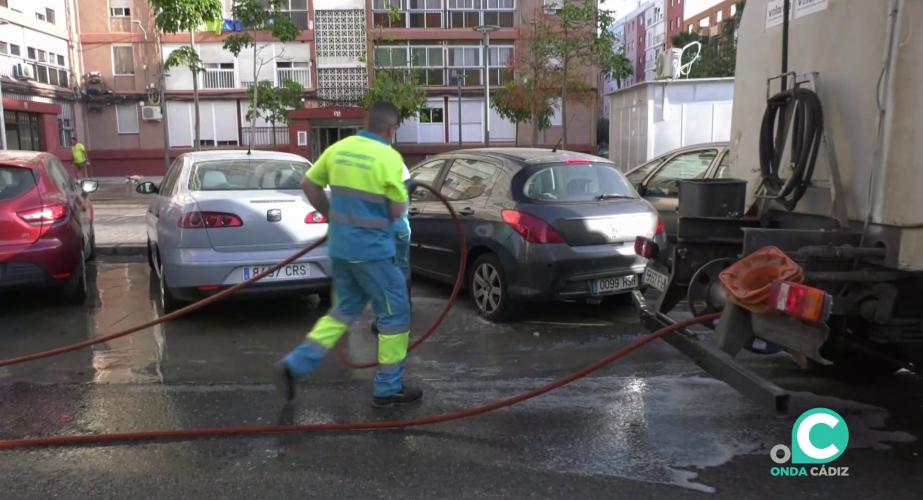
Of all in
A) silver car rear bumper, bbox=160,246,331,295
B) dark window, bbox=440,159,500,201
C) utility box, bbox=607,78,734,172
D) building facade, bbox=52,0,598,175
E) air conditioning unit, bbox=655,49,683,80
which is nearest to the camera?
silver car rear bumper, bbox=160,246,331,295

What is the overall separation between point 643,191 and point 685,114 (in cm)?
648

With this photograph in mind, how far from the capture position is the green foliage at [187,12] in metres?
11.2

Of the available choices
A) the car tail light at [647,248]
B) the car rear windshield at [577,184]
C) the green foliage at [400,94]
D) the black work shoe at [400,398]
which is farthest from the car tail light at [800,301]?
the green foliage at [400,94]

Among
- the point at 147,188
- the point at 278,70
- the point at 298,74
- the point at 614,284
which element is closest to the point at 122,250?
the point at 147,188

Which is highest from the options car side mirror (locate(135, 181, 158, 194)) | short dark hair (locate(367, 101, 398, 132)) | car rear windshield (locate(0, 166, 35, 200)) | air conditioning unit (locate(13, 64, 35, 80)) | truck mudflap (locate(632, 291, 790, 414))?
air conditioning unit (locate(13, 64, 35, 80))

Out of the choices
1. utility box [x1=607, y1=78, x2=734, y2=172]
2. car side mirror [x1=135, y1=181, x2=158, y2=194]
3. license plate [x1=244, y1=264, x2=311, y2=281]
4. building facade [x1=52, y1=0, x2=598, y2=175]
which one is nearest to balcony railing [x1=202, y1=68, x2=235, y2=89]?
building facade [x1=52, y1=0, x2=598, y2=175]

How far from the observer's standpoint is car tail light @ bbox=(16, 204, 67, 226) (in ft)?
21.0

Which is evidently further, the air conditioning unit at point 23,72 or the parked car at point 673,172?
the air conditioning unit at point 23,72

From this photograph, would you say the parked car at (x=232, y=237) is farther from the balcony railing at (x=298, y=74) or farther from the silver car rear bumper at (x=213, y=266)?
the balcony railing at (x=298, y=74)

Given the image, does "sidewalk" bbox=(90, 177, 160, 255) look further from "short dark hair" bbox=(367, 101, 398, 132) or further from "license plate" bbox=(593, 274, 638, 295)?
"short dark hair" bbox=(367, 101, 398, 132)

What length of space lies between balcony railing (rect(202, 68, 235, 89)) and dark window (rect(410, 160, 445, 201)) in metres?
29.7

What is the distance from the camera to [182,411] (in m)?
4.43

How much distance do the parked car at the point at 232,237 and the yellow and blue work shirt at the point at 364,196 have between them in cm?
218

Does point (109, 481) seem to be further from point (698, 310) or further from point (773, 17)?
point (773, 17)
